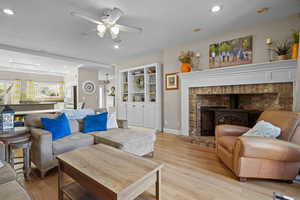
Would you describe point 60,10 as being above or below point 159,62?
above

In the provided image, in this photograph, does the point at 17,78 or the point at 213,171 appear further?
the point at 17,78

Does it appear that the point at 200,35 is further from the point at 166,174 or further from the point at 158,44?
the point at 166,174

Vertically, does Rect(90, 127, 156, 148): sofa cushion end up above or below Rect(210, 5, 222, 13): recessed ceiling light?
below

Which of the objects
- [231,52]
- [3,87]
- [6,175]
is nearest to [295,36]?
[231,52]

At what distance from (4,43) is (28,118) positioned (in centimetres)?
300

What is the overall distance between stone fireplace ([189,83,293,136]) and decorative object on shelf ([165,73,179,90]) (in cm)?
50

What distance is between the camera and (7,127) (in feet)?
5.90

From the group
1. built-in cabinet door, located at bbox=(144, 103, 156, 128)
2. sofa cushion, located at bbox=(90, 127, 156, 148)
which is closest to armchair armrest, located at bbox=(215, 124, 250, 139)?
sofa cushion, located at bbox=(90, 127, 156, 148)

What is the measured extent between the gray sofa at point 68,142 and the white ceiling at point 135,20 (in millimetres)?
1797

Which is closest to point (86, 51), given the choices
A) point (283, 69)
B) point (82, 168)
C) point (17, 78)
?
point (82, 168)

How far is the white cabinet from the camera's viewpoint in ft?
14.3

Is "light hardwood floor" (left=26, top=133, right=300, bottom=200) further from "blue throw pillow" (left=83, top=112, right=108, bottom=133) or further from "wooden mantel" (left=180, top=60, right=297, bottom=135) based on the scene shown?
"wooden mantel" (left=180, top=60, right=297, bottom=135)

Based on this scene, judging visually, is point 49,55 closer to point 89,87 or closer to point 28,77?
point 89,87

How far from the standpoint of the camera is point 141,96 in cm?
508
